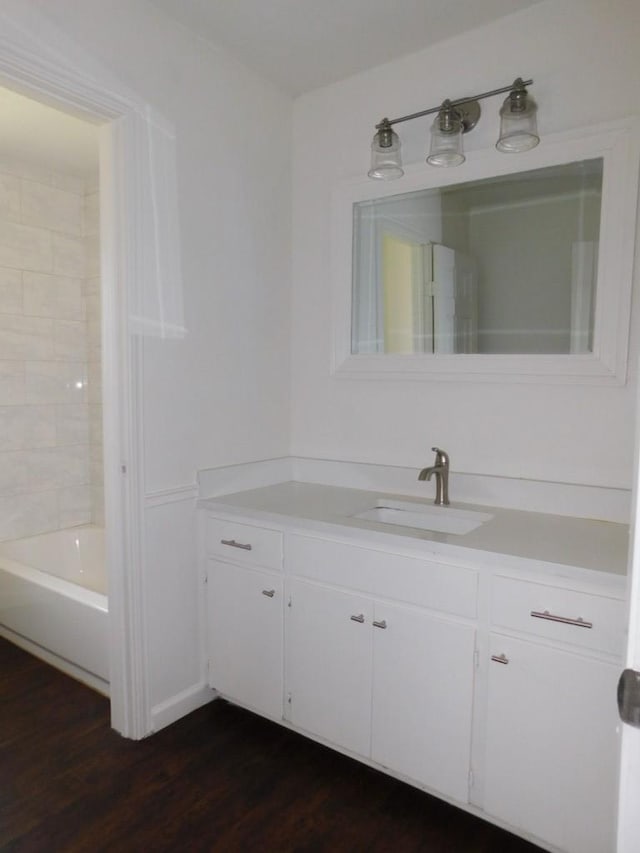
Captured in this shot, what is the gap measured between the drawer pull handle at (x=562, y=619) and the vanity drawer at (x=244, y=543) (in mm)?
858

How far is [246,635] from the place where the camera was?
2.11 m

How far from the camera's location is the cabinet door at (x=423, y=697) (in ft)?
5.33

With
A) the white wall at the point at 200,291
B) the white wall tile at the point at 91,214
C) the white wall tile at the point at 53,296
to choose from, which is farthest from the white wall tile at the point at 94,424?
the white wall at the point at 200,291

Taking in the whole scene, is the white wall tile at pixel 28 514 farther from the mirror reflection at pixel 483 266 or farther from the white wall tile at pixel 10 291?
the mirror reflection at pixel 483 266

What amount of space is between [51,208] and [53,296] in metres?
0.49

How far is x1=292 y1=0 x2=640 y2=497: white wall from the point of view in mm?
1849

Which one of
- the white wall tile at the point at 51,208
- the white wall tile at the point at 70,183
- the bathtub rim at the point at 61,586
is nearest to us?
the bathtub rim at the point at 61,586

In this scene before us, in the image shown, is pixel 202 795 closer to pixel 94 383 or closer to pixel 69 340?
pixel 94 383

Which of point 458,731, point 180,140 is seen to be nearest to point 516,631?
point 458,731

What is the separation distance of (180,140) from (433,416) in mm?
1381

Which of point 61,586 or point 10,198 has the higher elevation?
point 10,198

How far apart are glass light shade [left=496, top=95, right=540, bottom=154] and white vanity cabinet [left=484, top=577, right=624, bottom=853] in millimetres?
1336

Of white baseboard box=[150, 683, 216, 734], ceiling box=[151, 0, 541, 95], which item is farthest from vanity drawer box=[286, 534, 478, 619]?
ceiling box=[151, 0, 541, 95]

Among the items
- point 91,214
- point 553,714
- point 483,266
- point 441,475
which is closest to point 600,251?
point 483,266
